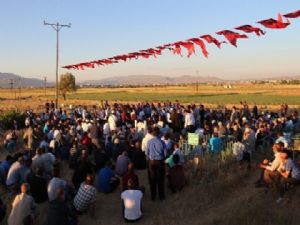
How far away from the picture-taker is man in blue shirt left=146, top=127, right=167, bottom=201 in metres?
11.3

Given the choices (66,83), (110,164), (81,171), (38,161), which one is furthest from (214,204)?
(66,83)

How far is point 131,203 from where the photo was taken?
34.0 feet

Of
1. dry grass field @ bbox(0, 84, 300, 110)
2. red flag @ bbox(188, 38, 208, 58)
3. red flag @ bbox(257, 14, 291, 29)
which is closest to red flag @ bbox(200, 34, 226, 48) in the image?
red flag @ bbox(188, 38, 208, 58)

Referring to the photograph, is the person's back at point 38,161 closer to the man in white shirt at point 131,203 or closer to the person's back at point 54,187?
the person's back at point 54,187

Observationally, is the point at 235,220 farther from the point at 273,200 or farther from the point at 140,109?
the point at 140,109

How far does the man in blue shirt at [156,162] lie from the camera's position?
1129 cm

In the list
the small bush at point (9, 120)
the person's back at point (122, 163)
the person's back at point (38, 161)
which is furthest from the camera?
the small bush at point (9, 120)

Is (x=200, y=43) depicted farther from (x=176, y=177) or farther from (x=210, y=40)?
(x=176, y=177)

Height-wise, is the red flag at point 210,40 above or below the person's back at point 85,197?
above

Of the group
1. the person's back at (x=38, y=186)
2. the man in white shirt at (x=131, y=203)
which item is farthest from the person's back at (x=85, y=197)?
the person's back at (x=38, y=186)

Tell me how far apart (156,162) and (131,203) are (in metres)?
1.54

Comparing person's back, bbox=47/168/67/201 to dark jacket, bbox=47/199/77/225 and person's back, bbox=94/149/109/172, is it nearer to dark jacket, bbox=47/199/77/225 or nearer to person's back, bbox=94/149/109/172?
dark jacket, bbox=47/199/77/225

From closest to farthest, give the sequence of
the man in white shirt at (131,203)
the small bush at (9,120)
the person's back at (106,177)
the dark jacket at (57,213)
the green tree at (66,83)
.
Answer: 1. the dark jacket at (57,213)
2. the man in white shirt at (131,203)
3. the person's back at (106,177)
4. the small bush at (9,120)
5. the green tree at (66,83)

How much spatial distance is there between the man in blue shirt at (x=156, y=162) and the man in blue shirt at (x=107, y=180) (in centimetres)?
123
